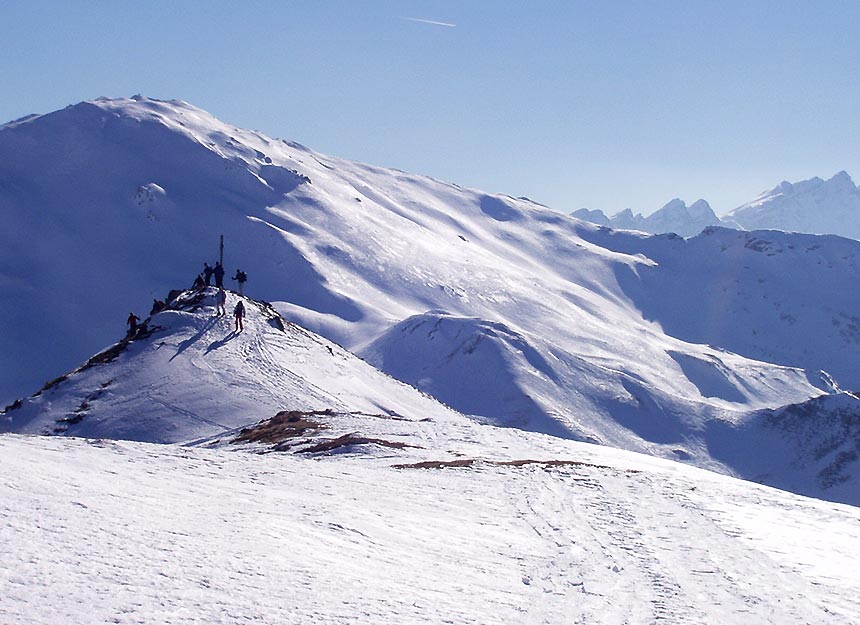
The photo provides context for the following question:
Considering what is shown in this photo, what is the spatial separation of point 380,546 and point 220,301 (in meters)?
44.1

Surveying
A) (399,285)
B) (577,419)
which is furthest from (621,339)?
(577,419)

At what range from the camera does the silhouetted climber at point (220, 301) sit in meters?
61.6

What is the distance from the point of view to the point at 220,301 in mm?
62344

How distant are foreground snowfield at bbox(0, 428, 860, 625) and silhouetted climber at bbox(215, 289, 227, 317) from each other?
31613mm

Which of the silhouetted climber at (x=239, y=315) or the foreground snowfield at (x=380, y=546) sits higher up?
the silhouetted climber at (x=239, y=315)

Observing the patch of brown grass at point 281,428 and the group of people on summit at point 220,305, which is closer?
the patch of brown grass at point 281,428

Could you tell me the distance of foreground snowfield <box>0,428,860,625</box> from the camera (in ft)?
50.1

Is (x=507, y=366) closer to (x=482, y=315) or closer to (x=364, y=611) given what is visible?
(x=482, y=315)

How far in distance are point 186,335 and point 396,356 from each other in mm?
88776

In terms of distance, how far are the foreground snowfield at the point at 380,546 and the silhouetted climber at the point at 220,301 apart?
1245 inches

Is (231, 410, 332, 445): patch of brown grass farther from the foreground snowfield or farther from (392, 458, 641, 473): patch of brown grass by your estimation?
the foreground snowfield

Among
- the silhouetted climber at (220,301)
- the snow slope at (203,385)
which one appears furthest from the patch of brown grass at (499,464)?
the silhouetted climber at (220,301)

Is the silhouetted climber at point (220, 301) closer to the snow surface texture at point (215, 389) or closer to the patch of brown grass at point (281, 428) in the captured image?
the snow surface texture at point (215, 389)

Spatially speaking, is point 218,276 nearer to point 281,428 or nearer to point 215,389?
point 215,389
